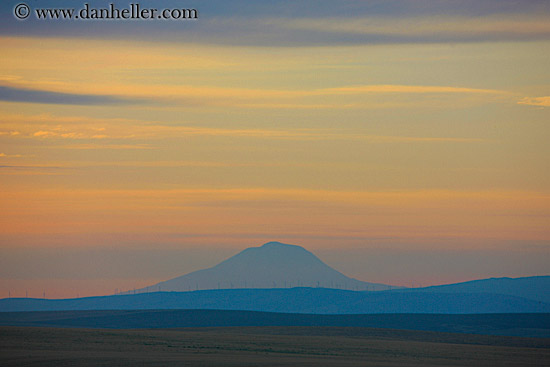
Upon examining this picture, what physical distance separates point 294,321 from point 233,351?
75.1 metres

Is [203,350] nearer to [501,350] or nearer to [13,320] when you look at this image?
[501,350]

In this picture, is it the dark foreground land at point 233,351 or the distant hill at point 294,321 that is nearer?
the dark foreground land at point 233,351

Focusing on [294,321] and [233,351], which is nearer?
[233,351]

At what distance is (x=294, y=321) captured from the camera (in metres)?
132

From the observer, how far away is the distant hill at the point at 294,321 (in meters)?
119

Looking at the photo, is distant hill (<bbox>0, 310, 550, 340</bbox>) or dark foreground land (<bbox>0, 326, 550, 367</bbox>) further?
distant hill (<bbox>0, 310, 550, 340</bbox>)

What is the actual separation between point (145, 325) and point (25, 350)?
81.0 metres

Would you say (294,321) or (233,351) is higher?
(294,321)

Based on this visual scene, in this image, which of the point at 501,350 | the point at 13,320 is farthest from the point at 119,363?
the point at 13,320

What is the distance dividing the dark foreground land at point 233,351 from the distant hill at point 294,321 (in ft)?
120

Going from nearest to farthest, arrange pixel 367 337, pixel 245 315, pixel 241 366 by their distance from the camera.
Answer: pixel 241 366, pixel 367 337, pixel 245 315

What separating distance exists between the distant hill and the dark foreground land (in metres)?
36.6

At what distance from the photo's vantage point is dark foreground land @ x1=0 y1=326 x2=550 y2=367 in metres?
48.8

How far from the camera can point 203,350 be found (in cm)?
5725
